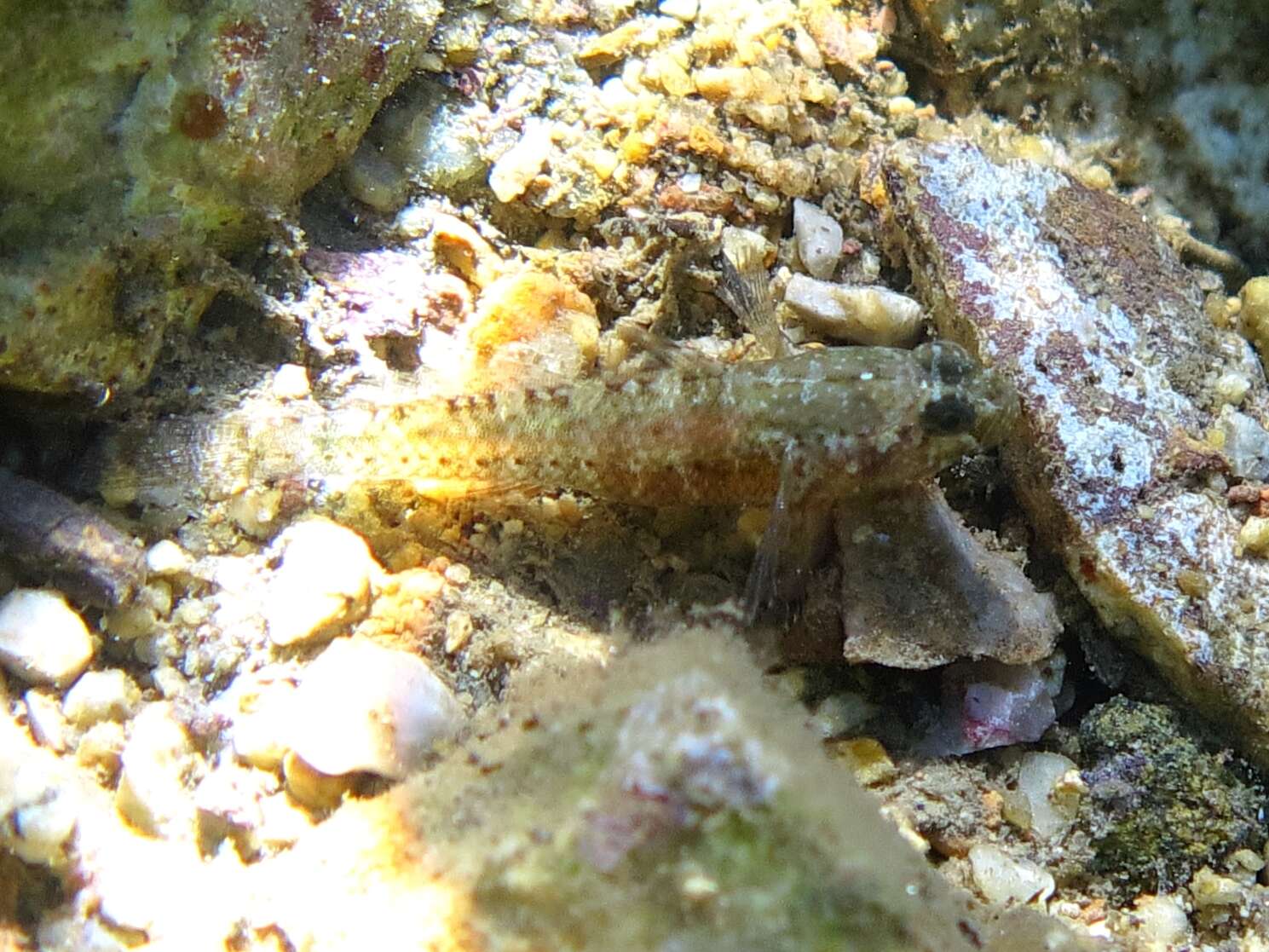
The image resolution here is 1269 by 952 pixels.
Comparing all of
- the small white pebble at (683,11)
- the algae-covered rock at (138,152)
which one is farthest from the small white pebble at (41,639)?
the small white pebble at (683,11)

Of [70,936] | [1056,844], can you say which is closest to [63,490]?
[70,936]

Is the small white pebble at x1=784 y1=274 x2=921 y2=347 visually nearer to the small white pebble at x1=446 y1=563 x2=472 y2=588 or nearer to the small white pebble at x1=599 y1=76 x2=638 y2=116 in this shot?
the small white pebble at x1=599 y1=76 x2=638 y2=116

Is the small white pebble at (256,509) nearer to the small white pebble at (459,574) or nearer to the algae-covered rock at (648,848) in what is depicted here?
the small white pebble at (459,574)

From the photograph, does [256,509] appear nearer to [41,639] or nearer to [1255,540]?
[41,639]

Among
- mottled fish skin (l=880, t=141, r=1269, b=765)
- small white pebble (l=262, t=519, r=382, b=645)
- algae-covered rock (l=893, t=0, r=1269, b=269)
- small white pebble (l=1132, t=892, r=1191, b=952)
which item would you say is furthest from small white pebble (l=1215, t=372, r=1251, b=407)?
small white pebble (l=262, t=519, r=382, b=645)

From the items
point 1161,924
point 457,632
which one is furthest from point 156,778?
point 1161,924
